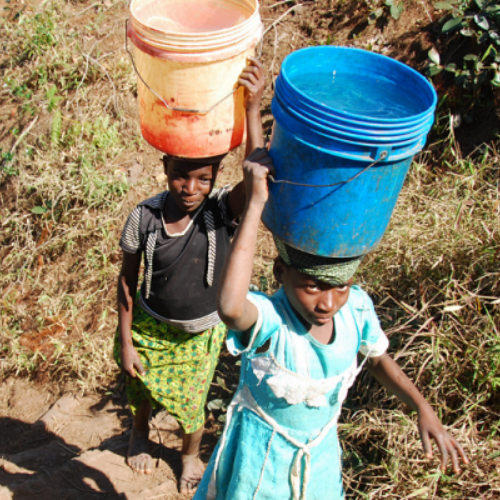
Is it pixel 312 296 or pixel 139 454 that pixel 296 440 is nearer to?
pixel 312 296

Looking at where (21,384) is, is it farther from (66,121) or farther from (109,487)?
(66,121)

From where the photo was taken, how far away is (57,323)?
3793 millimetres

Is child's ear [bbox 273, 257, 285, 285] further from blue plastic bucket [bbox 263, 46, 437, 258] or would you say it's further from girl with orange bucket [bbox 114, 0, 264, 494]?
girl with orange bucket [bbox 114, 0, 264, 494]

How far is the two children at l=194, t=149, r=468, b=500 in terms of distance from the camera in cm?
170

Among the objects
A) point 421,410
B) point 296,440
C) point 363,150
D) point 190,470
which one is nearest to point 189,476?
point 190,470

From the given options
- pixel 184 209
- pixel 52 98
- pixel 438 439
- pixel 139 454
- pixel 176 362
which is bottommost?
pixel 139 454

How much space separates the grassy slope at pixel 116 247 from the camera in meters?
2.58

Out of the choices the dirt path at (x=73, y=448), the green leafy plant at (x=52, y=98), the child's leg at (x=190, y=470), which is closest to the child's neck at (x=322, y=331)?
the child's leg at (x=190, y=470)

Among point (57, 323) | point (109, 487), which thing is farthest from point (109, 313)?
point (109, 487)

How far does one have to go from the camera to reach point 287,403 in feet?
5.83

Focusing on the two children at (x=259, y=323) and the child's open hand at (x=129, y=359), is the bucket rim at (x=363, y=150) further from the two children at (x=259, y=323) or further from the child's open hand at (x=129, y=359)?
the child's open hand at (x=129, y=359)

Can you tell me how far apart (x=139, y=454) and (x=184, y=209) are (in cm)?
139

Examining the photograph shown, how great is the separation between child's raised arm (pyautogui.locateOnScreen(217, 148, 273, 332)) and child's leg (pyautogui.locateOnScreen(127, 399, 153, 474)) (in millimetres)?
1547

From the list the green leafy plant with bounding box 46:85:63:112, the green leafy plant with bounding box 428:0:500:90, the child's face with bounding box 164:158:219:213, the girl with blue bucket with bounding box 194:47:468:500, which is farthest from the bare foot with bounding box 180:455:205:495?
the green leafy plant with bounding box 46:85:63:112
